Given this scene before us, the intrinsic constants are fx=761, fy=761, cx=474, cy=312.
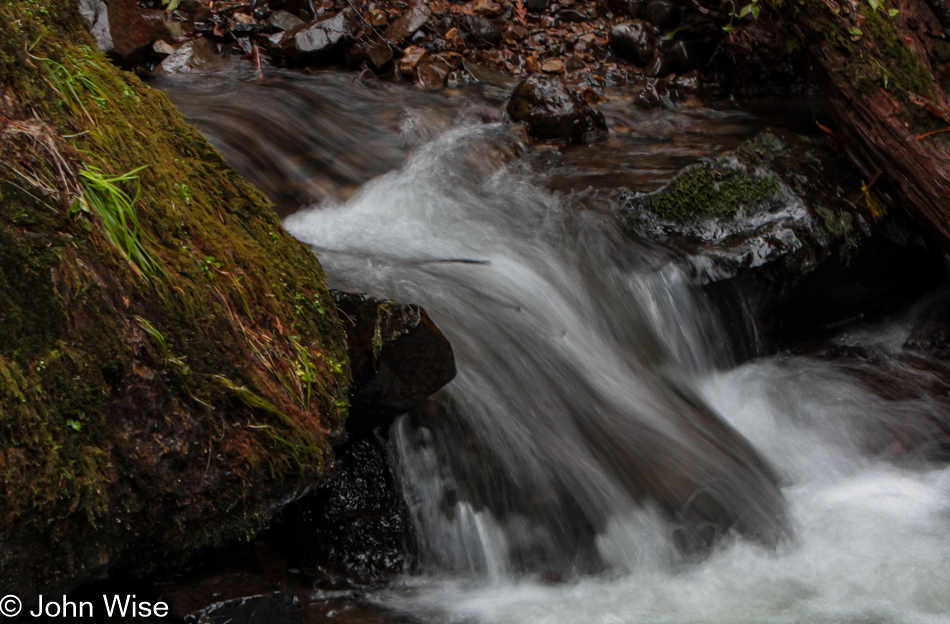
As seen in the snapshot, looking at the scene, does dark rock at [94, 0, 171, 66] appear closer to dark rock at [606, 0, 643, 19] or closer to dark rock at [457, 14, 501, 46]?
dark rock at [457, 14, 501, 46]

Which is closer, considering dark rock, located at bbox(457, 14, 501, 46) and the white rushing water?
the white rushing water

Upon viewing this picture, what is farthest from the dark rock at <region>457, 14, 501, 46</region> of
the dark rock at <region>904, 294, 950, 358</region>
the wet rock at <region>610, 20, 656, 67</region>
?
the dark rock at <region>904, 294, 950, 358</region>

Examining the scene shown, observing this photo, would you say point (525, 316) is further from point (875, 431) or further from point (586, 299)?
point (875, 431)

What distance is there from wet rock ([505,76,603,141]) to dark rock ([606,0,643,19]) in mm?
2448

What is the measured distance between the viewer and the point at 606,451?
3602 millimetres

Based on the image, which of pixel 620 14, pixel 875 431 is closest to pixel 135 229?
pixel 875 431

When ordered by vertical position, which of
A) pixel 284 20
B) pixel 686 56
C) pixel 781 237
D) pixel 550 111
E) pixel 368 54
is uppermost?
pixel 284 20

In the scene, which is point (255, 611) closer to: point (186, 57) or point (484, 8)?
point (186, 57)

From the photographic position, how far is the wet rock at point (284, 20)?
7.04 m

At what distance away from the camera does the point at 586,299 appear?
4543 millimetres

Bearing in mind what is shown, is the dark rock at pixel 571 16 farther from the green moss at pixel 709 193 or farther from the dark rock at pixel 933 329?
the dark rock at pixel 933 329

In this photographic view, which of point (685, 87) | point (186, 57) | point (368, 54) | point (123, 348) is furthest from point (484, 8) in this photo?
point (123, 348)

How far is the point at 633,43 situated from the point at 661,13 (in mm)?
608

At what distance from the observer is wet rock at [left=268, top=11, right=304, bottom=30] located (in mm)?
7039
